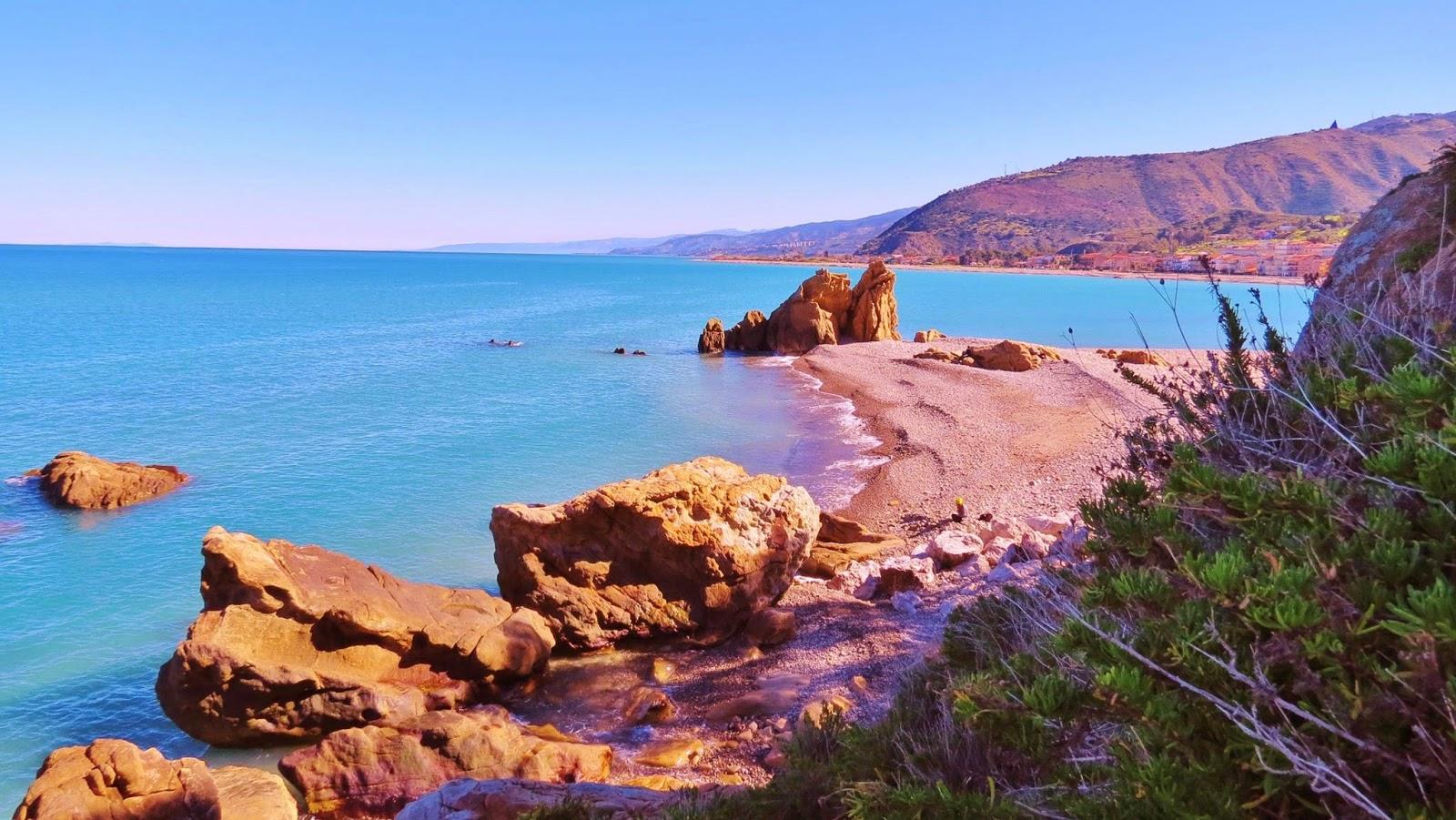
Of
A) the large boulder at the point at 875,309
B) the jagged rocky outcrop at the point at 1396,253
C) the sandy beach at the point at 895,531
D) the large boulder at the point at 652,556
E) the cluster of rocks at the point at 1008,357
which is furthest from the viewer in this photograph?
the large boulder at the point at 875,309

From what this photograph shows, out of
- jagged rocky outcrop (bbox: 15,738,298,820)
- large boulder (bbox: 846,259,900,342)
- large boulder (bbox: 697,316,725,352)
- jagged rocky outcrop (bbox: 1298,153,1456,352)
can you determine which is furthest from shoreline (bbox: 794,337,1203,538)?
large boulder (bbox: 697,316,725,352)

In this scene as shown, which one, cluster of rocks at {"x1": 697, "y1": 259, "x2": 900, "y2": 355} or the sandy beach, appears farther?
cluster of rocks at {"x1": 697, "y1": 259, "x2": 900, "y2": 355}

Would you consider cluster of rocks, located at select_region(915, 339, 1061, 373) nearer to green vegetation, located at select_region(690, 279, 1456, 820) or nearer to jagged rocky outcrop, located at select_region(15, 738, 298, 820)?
jagged rocky outcrop, located at select_region(15, 738, 298, 820)

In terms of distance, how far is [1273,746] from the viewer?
1970 mm

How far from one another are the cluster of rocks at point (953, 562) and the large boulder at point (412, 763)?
5477 millimetres

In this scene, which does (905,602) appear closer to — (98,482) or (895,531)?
(895,531)

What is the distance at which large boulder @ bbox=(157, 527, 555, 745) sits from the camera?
9.70m

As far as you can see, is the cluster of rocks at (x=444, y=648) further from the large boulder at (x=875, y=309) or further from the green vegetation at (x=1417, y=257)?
the large boulder at (x=875, y=309)

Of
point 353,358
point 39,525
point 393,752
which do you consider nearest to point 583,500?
point 393,752

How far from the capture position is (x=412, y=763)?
852cm

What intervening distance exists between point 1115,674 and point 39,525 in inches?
883

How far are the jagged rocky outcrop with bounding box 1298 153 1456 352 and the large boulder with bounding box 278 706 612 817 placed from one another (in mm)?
7583

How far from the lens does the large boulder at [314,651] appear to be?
9.70 m

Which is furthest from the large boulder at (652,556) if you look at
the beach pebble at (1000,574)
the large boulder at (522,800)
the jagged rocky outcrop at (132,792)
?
the large boulder at (522,800)
